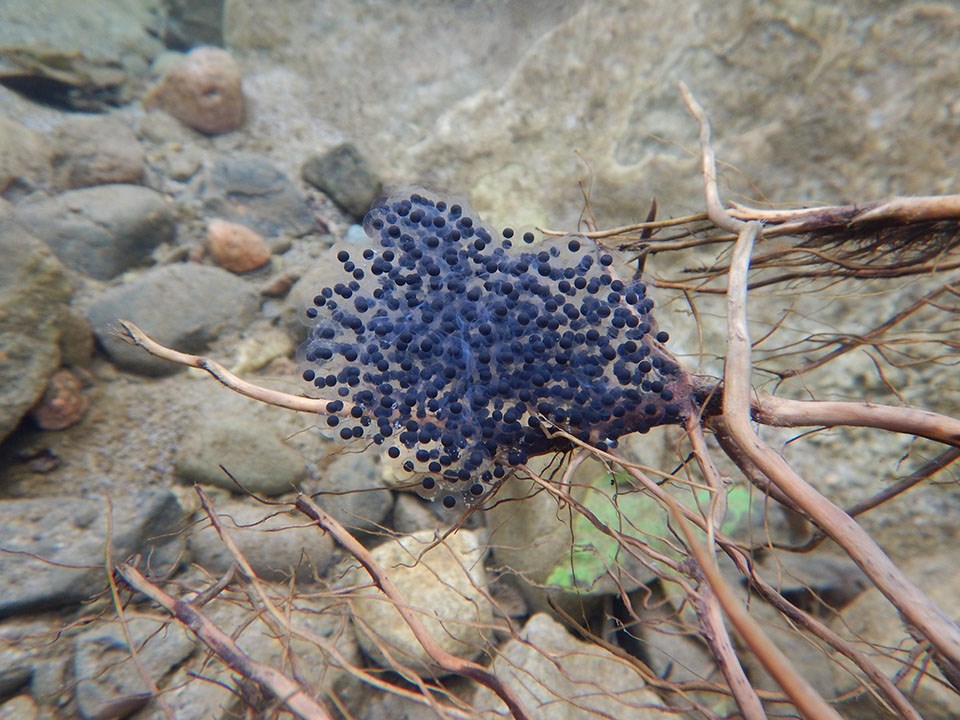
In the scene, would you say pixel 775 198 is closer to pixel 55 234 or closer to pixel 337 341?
pixel 337 341

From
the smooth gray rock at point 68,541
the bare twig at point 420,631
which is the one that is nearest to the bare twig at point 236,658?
the bare twig at point 420,631

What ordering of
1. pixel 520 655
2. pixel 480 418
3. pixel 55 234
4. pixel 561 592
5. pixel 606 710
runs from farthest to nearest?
pixel 55 234, pixel 561 592, pixel 520 655, pixel 606 710, pixel 480 418

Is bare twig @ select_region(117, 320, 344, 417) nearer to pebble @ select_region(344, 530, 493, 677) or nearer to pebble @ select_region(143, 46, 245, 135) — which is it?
pebble @ select_region(344, 530, 493, 677)

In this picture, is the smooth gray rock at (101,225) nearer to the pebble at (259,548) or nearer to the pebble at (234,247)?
the pebble at (234,247)

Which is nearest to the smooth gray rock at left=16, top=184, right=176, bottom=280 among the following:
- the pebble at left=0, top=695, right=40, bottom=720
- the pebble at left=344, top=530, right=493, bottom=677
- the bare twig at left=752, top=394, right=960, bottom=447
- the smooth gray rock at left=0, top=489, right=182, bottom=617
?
the smooth gray rock at left=0, top=489, right=182, bottom=617

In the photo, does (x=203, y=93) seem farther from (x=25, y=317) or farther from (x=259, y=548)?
(x=259, y=548)

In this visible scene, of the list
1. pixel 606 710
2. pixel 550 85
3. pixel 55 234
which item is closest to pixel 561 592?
pixel 606 710
